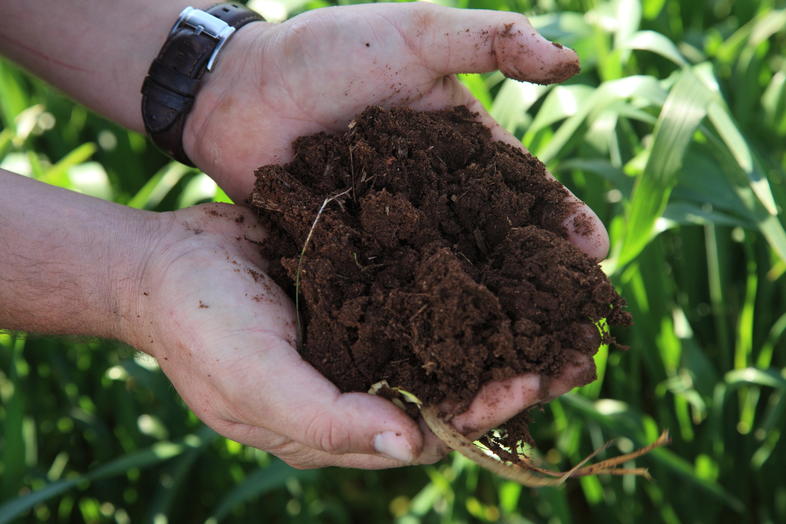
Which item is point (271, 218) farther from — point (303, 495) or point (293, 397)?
point (303, 495)

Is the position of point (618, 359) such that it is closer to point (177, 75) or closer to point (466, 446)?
point (466, 446)

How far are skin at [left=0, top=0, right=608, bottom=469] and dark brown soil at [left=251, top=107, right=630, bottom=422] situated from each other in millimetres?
45

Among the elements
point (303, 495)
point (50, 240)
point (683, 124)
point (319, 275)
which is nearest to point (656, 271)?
point (683, 124)

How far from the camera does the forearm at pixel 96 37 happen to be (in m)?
1.37

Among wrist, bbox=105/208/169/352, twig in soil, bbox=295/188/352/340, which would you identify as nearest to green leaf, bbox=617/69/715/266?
twig in soil, bbox=295/188/352/340

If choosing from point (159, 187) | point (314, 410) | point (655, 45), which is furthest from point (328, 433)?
point (159, 187)

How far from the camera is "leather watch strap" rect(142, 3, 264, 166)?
1.33 metres

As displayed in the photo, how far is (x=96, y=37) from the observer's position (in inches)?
54.5

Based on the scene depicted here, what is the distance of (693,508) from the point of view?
150cm

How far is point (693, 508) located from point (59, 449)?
1.41 meters

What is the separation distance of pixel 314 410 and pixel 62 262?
49cm

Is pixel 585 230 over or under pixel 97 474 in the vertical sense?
over

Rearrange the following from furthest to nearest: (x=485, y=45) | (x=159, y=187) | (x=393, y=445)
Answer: (x=159, y=187)
(x=485, y=45)
(x=393, y=445)

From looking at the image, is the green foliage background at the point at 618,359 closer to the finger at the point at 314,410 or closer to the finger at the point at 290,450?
the finger at the point at 290,450
